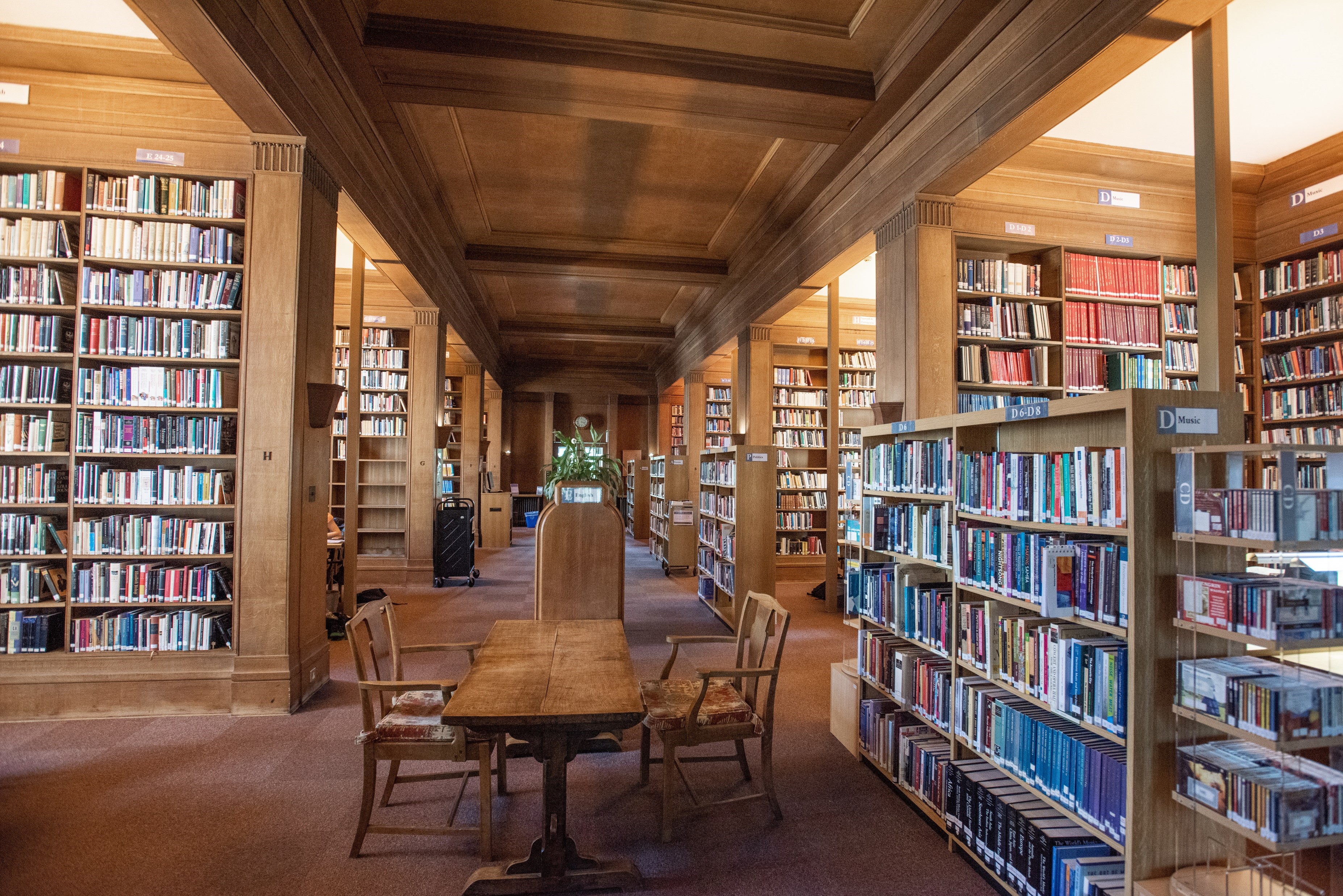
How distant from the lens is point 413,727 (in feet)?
8.76

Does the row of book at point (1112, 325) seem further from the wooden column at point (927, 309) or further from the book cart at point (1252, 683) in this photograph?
the book cart at point (1252, 683)

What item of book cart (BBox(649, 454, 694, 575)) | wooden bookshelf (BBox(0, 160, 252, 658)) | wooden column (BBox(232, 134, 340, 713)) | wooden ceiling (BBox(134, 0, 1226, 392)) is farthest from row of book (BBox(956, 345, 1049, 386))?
book cart (BBox(649, 454, 694, 575))

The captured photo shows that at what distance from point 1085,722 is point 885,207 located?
13.6ft

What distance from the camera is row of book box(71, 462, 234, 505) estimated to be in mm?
4094

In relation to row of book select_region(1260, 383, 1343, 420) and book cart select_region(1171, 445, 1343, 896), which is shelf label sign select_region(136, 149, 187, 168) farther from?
row of book select_region(1260, 383, 1343, 420)

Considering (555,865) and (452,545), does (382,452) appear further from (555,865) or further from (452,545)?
(555,865)

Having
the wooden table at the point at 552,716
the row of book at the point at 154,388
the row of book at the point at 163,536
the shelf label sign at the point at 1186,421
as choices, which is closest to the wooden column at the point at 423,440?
the row of book at the point at 154,388

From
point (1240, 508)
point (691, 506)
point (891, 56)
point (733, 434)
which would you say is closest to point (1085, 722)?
point (1240, 508)

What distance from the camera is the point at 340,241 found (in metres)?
7.89

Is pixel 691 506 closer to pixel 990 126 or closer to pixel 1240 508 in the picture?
pixel 990 126

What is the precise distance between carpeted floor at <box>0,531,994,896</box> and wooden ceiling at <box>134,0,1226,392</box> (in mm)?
3438

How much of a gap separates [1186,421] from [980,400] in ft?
10.7

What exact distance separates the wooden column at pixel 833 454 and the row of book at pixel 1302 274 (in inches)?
147

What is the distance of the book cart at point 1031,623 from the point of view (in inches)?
76.2
